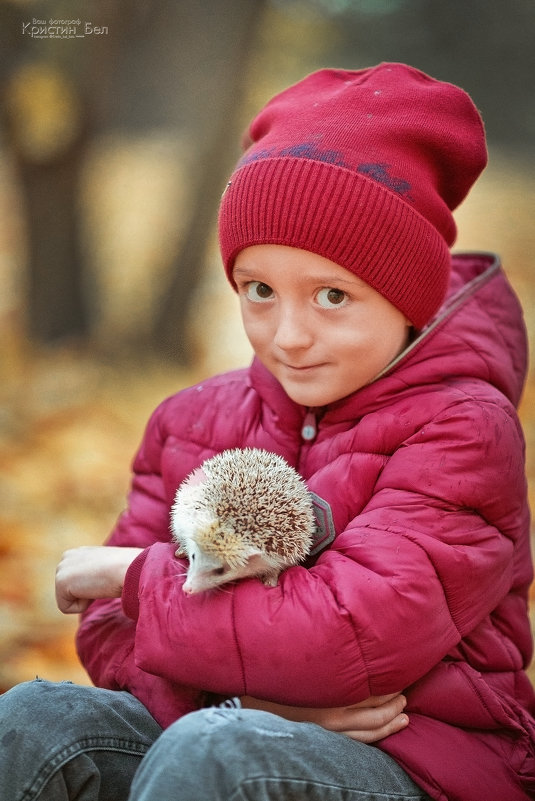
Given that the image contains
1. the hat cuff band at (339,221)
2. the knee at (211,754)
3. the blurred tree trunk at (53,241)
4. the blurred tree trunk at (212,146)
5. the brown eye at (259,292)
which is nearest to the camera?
the knee at (211,754)

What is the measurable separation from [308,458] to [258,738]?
24.3 inches

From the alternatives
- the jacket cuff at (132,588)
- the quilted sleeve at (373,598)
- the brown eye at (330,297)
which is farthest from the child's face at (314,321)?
the jacket cuff at (132,588)

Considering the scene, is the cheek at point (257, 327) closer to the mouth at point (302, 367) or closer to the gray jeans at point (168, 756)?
the mouth at point (302, 367)

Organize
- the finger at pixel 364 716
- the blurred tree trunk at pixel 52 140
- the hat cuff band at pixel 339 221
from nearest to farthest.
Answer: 1. the finger at pixel 364 716
2. the hat cuff band at pixel 339 221
3. the blurred tree trunk at pixel 52 140

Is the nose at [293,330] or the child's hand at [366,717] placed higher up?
the nose at [293,330]

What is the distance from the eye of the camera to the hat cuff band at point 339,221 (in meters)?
1.71

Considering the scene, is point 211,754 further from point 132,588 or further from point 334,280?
point 334,280

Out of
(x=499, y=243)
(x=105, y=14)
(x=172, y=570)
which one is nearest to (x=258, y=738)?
(x=172, y=570)

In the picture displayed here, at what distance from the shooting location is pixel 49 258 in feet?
15.7

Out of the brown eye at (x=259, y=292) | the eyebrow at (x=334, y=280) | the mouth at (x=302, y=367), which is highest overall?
the eyebrow at (x=334, y=280)

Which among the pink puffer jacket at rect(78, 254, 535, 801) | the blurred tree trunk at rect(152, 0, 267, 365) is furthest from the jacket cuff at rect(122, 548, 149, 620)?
the blurred tree trunk at rect(152, 0, 267, 365)

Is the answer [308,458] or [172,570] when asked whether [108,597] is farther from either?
[308,458]

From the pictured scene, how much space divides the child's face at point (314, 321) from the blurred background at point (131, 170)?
2049 mm

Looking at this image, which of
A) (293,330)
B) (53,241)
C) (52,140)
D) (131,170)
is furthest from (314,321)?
(131,170)
